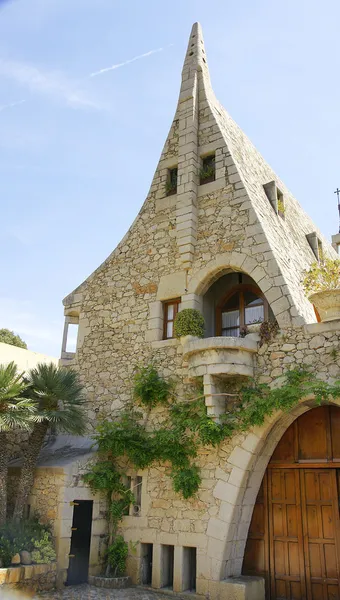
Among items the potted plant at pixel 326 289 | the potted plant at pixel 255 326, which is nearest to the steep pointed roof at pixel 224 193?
the potted plant at pixel 326 289

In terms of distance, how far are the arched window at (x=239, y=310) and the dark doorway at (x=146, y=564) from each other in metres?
4.12

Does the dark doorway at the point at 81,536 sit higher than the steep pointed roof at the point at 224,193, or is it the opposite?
the steep pointed roof at the point at 224,193

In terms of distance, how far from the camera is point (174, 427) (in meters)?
9.02

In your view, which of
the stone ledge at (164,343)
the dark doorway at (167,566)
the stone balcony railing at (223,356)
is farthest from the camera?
the stone ledge at (164,343)

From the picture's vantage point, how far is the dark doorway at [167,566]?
28.4 ft

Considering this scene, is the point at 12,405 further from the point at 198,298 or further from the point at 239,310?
the point at 239,310

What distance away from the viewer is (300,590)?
27.0ft

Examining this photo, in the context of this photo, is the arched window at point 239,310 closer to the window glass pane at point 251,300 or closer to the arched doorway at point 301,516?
the window glass pane at point 251,300

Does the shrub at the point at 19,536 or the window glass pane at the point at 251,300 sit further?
the window glass pane at the point at 251,300

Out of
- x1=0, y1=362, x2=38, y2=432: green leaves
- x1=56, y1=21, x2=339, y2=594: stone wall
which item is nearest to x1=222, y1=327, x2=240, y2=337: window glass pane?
x1=56, y1=21, x2=339, y2=594: stone wall

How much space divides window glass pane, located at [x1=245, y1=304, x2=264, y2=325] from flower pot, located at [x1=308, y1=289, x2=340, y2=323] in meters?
1.61

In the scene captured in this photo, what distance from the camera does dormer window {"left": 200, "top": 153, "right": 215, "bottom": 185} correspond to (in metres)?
10.5

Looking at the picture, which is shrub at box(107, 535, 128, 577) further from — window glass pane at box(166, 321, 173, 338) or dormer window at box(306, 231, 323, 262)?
dormer window at box(306, 231, 323, 262)

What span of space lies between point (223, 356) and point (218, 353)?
3.8 inches
